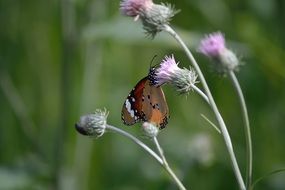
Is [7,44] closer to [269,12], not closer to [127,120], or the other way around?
[269,12]

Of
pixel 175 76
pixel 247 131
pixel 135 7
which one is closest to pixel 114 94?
pixel 135 7

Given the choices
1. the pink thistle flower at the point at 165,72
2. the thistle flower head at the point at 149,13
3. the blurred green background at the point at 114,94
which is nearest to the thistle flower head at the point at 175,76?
the pink thistle flower at the point at 165,72

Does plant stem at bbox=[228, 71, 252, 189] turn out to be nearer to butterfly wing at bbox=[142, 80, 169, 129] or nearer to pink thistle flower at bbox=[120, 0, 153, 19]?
butterfly wing at bbox=[142, 80, 169, 129]

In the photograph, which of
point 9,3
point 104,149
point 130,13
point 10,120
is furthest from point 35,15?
point 130,13

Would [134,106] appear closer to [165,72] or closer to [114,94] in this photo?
[165,72]

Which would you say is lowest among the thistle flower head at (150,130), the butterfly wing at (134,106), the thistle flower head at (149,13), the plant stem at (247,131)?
the plant stem at (247,131)

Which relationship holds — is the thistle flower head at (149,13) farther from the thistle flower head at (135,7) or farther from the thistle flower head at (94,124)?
the thistle flower head at (94,124)
